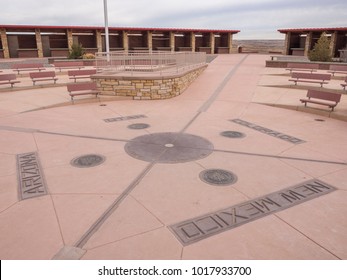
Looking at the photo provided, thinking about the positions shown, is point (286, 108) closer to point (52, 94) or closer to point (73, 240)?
point (73, 240)

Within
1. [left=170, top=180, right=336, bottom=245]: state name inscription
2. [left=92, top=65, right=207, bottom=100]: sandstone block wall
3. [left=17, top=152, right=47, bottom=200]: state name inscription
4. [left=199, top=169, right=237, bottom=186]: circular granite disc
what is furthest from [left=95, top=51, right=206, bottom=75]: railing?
[left=170, top=180, right=336, bottom=245]: state name inscription

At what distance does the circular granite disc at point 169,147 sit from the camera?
616 centimetres

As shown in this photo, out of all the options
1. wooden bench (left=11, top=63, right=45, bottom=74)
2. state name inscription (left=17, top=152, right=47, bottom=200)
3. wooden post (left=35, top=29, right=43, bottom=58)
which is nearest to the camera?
state name inscription (left=17, top=152, right=47, bottom=200)

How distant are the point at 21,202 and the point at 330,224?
475cm

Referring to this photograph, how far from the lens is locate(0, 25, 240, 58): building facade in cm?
2980

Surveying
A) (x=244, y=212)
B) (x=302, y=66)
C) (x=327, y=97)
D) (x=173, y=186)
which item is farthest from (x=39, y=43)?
(x=244, y=212)

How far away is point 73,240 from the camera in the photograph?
11.5 ft

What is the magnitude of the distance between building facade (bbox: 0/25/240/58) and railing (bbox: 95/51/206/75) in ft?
65.7

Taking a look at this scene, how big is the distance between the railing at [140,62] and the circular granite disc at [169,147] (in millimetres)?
6321

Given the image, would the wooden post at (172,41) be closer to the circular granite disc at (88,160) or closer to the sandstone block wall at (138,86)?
the sandstone block wall at (138,86)

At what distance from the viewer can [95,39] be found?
33875 millimetres

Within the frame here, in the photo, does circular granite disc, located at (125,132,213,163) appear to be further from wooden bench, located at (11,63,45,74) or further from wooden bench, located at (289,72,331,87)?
wooden bench, located at (11,63,45,74)

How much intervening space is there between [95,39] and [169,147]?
3145 centimetres

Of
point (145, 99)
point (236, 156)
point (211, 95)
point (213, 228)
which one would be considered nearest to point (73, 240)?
point (213, 228)
